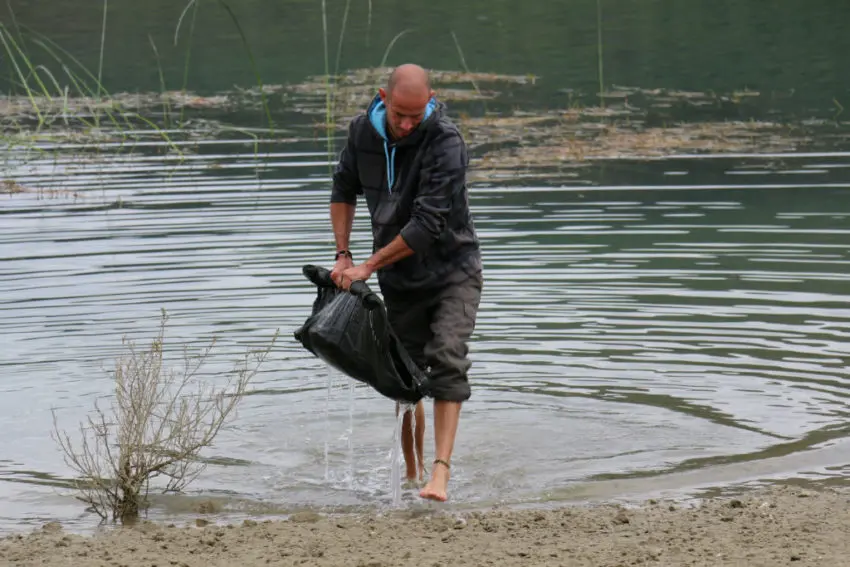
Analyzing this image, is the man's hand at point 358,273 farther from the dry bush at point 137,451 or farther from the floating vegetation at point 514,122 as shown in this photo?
the floating vegetation at point 514,122

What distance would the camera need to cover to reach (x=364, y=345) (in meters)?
6.56

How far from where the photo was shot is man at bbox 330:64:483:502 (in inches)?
254

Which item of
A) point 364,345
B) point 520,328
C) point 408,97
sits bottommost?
point 520,328

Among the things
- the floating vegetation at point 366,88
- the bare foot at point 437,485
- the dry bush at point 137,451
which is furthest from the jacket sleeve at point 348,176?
the floating vegetation at point 366,88

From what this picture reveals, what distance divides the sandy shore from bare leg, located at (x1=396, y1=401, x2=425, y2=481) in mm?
712

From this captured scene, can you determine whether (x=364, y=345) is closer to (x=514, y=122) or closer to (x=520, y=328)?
(x=520, y=328)

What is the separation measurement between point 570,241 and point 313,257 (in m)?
2.14

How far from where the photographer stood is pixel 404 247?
21.4 ft

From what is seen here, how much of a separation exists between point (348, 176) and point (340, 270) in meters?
0.48

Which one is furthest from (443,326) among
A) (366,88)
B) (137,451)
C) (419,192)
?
(366,88)

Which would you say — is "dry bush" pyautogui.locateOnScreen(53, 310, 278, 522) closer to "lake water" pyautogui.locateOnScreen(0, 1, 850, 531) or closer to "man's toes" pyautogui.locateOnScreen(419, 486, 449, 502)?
"lake water" pyautogui.locateOnScreen(0, 1, 850, 531)

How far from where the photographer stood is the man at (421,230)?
646 cm

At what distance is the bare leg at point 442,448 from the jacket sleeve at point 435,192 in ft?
2.50

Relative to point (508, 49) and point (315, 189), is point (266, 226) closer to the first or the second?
point (315, 189)
